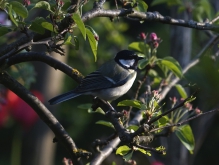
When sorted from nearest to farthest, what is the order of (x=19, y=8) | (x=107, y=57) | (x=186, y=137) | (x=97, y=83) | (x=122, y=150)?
1. (x=19, y=8)
2. (x=122, y=150)
3. (x=186, y=137)
4. (x=97, y=83)
5. (x=107, y=57)

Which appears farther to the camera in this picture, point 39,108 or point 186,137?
point 186,137

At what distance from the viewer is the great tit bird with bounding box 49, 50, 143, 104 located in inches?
110

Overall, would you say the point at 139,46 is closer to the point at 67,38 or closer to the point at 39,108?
the point at 39,108

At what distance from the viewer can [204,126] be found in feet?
11.3

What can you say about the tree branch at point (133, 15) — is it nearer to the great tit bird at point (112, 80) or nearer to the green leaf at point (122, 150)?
the green leaf at point (122, 150)

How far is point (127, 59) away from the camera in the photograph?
3.21 m

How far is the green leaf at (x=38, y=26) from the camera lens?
163 centimetres

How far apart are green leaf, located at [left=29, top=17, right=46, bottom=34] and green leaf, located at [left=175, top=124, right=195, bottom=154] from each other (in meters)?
0.87

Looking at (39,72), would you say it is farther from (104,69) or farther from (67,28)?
(67,28)

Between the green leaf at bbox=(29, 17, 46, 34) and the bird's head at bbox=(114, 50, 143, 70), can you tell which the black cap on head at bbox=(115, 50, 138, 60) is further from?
the green leaf at bbox=(29, 17, 46, 34)

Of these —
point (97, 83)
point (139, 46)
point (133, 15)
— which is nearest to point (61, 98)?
point (97, 83)

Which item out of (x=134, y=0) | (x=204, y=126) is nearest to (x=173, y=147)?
(x=204, y=126)

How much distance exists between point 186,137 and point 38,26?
0.92 meters

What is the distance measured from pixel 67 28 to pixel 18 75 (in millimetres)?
1365
